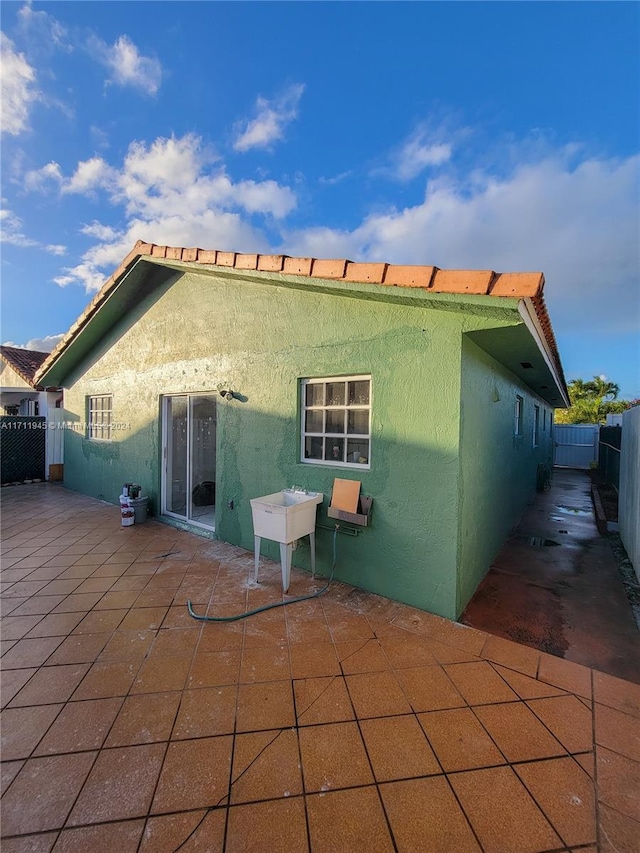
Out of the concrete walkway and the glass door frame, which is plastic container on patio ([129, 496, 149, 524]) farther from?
the concrete walkway

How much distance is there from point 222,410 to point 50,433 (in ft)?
32.9

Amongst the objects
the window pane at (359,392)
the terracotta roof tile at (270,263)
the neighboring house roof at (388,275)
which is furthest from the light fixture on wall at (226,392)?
the window pane at (359,392)

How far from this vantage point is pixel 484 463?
4.65m

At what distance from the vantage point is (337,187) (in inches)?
326

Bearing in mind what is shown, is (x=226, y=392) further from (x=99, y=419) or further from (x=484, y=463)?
(x=99, y=419)

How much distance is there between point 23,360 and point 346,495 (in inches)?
635

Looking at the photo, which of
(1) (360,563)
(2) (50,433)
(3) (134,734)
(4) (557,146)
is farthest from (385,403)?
(2) (50,433)

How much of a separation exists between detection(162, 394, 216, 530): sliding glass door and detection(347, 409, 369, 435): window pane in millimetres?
3620

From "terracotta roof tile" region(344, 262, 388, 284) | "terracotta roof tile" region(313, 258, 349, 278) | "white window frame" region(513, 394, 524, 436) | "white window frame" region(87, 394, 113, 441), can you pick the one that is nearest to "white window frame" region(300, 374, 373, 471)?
"terracotta roof tile" region(344, 262, 388, 284)

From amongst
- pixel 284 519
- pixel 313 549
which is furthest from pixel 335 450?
pixel 313 549

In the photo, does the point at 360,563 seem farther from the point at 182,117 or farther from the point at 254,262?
the point at 182,117

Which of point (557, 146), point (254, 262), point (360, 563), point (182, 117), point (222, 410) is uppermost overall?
point (182, 117)

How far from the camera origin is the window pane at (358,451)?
14.3 ft

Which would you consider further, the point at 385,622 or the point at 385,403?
the point at 385,403
